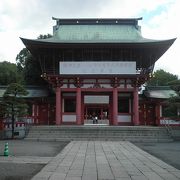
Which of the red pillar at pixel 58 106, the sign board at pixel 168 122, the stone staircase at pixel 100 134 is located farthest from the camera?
the sign board at pixel 168 122

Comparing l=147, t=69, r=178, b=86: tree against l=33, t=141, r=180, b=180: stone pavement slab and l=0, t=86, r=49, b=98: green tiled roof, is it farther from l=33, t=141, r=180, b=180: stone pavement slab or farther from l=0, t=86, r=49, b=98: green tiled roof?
l=33, t=141, r=180, b=180: stone pavement slab

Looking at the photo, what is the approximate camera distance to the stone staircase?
34.8 meters

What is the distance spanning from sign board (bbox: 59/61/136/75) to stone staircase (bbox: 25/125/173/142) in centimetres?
667

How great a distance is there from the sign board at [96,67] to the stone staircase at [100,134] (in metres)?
6.67

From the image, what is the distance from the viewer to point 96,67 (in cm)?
4109

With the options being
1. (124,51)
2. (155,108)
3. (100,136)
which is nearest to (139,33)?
(124,51)

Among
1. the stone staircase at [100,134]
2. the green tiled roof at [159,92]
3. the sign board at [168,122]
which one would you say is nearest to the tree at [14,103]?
the stone staircase at [100,134]

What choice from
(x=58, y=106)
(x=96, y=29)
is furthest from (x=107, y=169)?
(x=96, y=29)

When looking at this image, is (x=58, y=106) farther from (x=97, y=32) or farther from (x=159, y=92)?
(x=159, y=92)

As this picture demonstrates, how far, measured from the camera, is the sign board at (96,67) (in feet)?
135

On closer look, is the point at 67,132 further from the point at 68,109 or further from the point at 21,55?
the point at 21,55

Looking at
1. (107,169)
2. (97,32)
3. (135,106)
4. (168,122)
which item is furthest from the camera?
(97,32)

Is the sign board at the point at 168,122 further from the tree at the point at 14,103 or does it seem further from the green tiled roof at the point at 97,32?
the tree at the point at 14,103

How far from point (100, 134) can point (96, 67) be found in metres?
8.19
